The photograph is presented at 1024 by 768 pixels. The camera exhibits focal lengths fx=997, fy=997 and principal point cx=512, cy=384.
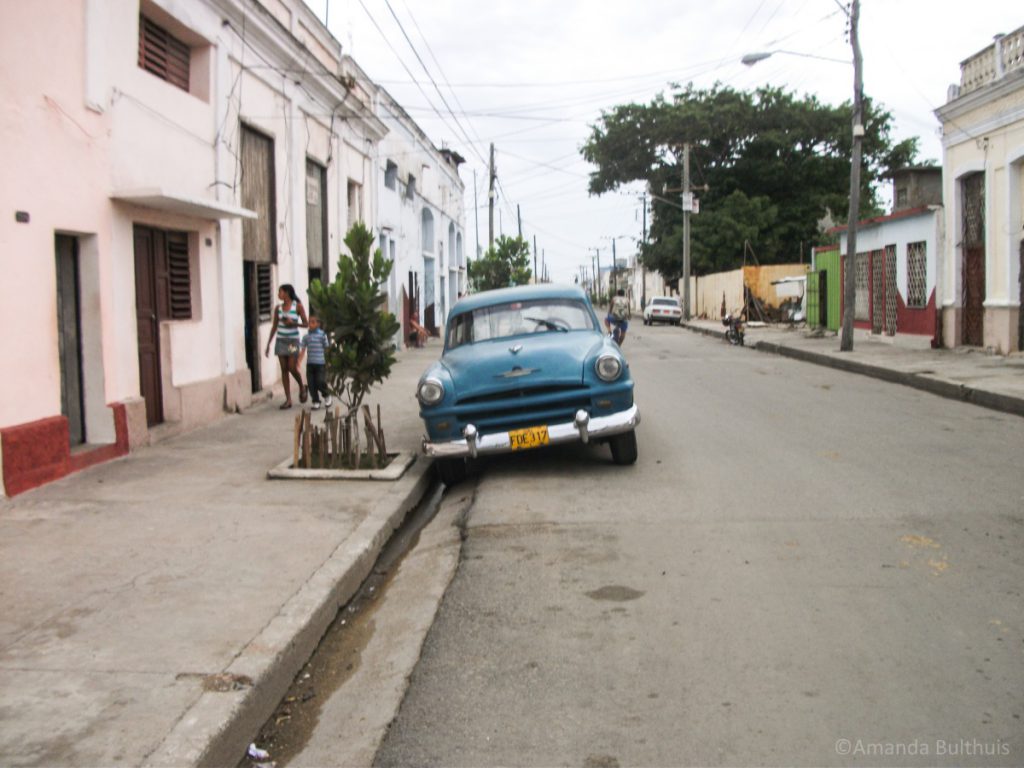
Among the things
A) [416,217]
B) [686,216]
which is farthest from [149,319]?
[686,216]

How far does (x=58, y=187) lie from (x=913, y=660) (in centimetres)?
745

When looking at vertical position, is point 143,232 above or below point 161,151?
below

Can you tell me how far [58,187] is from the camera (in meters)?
8.37

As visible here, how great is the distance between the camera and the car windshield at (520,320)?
32.1 feet

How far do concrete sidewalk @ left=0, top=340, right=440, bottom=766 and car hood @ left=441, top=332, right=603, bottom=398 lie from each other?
986 mm

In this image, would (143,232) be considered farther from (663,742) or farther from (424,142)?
(424,142)

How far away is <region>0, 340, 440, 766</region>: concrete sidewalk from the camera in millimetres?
3613

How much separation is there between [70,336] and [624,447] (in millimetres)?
5130

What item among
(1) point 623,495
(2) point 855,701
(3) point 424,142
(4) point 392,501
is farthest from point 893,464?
(3) point 424,142

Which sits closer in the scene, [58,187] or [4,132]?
[4,132]

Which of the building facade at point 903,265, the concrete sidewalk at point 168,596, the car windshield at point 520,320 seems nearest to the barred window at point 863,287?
the building facade at point 903,265

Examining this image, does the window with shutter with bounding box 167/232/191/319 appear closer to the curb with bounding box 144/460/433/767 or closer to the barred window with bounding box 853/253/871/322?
the curb with bounding box 144/460/433/767

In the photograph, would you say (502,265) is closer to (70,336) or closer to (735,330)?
(735,330)

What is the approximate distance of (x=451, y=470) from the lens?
28.9ft
